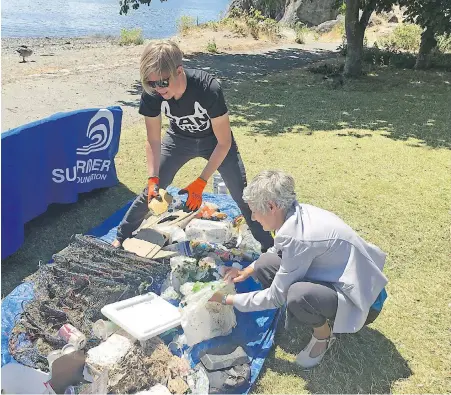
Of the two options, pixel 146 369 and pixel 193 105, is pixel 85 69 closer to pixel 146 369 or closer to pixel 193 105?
pixel 193 105

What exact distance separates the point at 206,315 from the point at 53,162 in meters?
2.46

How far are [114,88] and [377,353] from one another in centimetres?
946

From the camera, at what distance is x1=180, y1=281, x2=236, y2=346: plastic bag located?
3.02 meters

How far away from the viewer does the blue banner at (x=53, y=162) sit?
3975 mm

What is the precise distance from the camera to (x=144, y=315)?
3.01 m

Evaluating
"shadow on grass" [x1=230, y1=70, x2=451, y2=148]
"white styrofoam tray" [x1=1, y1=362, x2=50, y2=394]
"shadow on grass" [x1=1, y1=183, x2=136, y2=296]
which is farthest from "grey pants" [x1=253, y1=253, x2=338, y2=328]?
"shadow on grass" [x1=230, y1=70, x2=451, y2=148]

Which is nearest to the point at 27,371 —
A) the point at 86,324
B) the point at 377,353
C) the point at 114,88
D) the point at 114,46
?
the point at 86,324

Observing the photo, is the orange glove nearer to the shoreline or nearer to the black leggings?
the black leggings

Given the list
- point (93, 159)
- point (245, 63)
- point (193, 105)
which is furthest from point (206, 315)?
point (245, 63)

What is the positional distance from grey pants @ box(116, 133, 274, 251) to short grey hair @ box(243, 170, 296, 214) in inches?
42.8

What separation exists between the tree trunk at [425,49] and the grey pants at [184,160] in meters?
12.0

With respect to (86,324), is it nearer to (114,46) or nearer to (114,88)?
(114,88)

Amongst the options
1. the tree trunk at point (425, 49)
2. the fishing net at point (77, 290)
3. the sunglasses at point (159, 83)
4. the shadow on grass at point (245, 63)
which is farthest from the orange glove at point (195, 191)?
the tree trunk at point (425, 49)

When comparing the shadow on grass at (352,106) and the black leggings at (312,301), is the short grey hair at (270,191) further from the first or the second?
the shadow on grass at (352,106)
